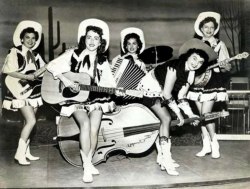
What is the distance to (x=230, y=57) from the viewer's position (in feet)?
12.8

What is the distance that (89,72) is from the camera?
346 centimetres

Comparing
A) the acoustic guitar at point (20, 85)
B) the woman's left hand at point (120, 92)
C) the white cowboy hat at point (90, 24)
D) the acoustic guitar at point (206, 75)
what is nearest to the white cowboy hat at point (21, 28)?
the acoustic guitar at point (20, 85)

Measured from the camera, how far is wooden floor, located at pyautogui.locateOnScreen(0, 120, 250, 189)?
3340mm

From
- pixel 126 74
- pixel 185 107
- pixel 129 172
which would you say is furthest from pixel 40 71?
pixel 185 107

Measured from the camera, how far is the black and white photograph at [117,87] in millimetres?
3424

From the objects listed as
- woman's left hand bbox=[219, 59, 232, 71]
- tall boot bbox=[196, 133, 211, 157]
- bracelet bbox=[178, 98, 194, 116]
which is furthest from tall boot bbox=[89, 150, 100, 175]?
woman's left hand bbox=[219, 59, 232, 71]

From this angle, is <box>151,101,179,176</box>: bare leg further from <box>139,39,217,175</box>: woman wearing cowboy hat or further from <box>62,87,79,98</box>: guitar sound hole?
<box>62,87,79,98</box>: guitar sound hole

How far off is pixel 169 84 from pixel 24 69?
135 centimetres

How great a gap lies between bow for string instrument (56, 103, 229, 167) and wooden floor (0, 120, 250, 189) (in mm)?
180

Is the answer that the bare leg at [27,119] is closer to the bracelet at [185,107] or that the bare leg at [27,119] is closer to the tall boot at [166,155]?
the tall boot at [166,155]

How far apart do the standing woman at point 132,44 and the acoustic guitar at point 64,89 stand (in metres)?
0.42

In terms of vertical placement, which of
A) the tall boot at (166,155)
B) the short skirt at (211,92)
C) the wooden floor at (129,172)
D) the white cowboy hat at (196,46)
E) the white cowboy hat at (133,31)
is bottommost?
the wooden floor at (129,172)

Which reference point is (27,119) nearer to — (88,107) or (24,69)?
(24,69)

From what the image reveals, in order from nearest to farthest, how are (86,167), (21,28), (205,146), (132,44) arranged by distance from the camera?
(86,167) → (21,28) → (132,44) → (205,146)
